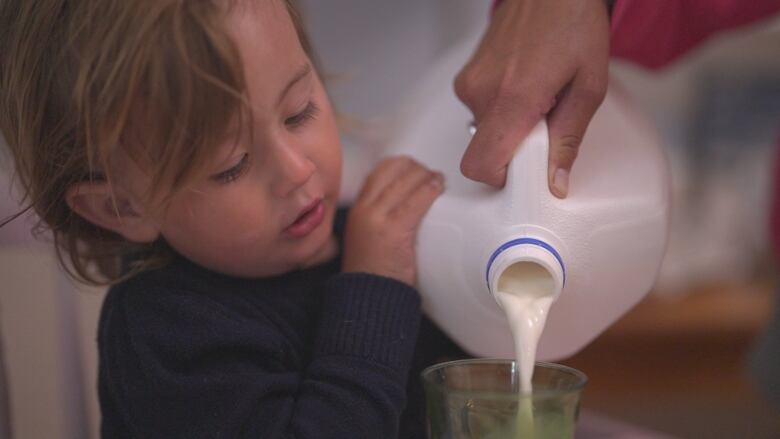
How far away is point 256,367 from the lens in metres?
0.56

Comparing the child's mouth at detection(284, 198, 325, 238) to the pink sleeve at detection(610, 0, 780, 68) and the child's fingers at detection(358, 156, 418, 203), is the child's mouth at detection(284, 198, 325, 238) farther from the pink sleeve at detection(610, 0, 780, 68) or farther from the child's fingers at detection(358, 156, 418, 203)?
the pink sleeve at detection(610, 0, 780, 68)

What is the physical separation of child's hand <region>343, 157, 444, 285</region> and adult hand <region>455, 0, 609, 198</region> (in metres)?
0.07

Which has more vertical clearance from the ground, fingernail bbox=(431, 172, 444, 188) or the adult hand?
the adult hand

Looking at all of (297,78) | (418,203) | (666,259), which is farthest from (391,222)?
(666,259)

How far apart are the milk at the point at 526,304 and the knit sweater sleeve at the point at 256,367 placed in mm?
103

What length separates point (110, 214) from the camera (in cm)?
58

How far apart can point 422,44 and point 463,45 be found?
45 cm

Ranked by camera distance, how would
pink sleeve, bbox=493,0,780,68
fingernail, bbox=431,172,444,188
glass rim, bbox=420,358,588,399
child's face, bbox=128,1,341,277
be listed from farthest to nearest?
pink sleeve, bbox=493,0,780,68, fingernail, bbox=431,172,444,188, child's face, bbox=128,1,341,277, glass rim, bbox=420,358,588,399

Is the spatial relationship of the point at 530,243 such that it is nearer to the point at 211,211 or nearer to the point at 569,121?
the point at 569,121

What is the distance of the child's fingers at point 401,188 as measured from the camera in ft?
2.05

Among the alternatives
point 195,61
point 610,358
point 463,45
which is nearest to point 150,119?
point 195,61

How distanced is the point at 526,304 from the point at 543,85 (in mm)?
154

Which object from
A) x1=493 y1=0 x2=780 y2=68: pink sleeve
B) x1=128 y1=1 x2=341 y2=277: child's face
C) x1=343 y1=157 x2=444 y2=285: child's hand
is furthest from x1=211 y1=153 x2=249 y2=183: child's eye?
x1=493 y1=0 x2=780 y2=68: pink sleeve

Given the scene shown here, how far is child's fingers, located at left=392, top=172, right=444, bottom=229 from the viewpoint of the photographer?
61 centimetres
